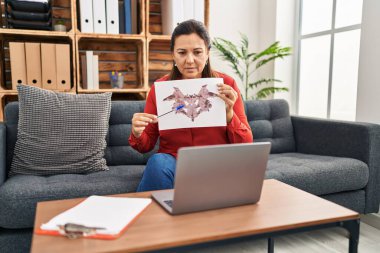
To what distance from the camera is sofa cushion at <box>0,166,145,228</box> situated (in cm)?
148

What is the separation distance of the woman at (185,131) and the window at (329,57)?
160cm

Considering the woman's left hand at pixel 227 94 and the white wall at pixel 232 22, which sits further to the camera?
the white wall at pixel 232 22

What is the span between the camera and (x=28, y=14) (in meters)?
2.48

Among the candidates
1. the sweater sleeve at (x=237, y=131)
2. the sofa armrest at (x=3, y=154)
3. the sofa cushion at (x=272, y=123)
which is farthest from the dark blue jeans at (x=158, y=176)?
the sofa cushion at (x=272, y=123)

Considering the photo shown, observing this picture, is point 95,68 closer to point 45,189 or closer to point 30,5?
point 30,5

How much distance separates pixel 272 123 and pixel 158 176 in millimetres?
1401

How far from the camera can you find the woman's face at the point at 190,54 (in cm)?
149

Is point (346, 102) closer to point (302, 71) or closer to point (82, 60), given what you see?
point (302, 71)

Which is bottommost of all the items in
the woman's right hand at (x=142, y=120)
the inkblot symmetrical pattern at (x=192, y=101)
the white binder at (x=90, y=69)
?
the woman's right hand at (x=142, y=120)

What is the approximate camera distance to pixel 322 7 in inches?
121

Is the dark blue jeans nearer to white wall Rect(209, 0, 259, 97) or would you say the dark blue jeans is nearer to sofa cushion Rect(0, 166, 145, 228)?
sofa cushion Rect(0, 166, 145, 228)

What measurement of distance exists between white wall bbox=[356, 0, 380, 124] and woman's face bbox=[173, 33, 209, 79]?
1.41m

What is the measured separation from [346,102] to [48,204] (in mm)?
2508

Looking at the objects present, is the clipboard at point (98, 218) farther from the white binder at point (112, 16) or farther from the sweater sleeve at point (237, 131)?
the white binder at point (112, 16)
